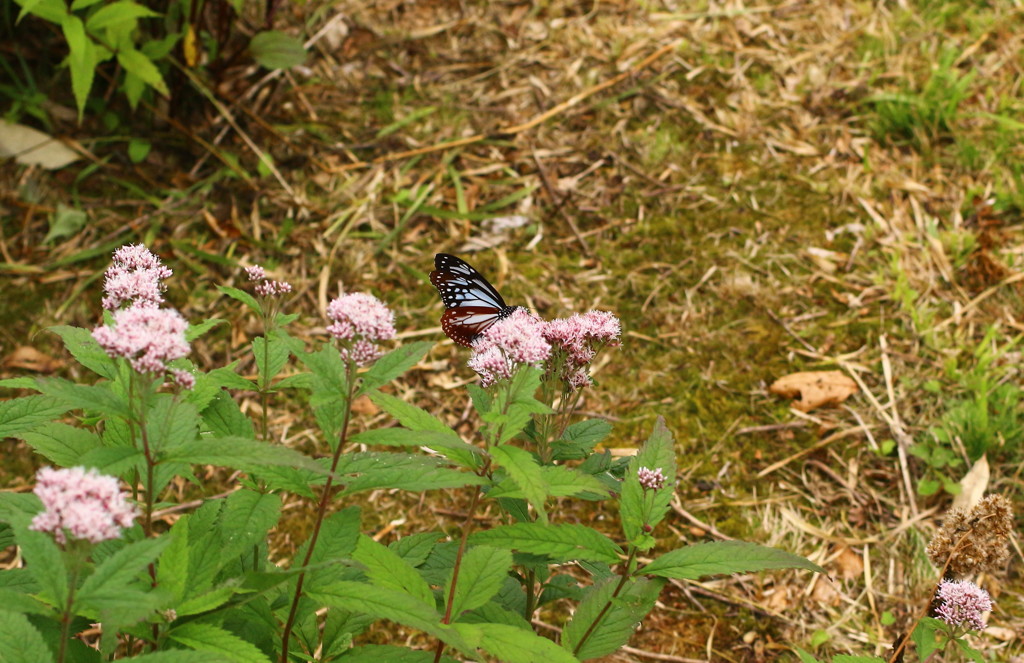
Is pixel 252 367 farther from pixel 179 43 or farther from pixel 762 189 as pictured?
pixel 762 189

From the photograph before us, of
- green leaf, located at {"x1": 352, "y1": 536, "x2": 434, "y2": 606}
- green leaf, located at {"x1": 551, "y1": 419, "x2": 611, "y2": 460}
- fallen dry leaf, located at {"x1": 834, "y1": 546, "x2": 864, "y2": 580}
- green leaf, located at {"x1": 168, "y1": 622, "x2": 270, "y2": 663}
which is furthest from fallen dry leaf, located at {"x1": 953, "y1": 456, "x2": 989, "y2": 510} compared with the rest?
green leaf, located at {"x1": 168, "y1": 622, "x2": 270, "y2": 663}

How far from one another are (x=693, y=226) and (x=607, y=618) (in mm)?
2750

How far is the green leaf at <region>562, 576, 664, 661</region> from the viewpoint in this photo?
6.59 feet

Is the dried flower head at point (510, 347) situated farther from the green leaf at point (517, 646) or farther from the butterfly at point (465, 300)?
the butterfly at point (465, 300)

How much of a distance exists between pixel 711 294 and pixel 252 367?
2.10 meters

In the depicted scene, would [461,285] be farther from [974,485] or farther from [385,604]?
[974,485]

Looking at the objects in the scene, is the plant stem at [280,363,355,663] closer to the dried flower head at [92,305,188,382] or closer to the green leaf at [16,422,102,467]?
the dried flower head at [92,305,188,382]

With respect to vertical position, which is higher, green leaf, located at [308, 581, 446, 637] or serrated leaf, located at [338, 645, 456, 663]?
green leaf, located at [308, 581, 446, 637]

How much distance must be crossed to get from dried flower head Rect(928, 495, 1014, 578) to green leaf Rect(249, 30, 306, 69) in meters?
3.66

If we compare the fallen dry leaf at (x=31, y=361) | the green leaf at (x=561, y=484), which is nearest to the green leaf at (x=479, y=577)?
the green leaf at (x=561, y=484)

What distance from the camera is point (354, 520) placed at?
187 centimetres

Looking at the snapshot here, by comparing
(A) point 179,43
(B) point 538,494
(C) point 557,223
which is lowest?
(C) point 557,223

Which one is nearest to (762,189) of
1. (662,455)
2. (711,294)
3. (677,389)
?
(711,294)

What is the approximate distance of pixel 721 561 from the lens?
1887mm
